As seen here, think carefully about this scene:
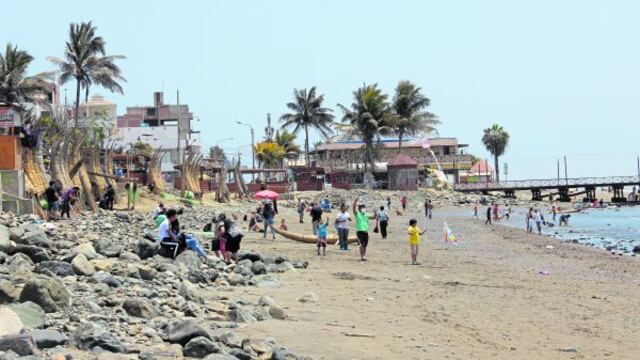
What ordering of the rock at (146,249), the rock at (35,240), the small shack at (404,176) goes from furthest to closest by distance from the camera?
1. the small shack at (404,176)
2. the rock at (146,249)
3. the rock at (35,240)

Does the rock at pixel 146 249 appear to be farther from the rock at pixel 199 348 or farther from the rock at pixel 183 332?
the rock at pixel 199 348

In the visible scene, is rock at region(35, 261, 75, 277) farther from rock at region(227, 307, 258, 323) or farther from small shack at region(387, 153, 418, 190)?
small shack at region(387, 153, 418, 190)

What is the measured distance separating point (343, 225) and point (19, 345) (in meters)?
15.9

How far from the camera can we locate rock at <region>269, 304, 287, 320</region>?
34.0 feet

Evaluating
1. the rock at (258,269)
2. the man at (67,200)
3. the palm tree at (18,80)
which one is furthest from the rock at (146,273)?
the palm tree at (18,80)

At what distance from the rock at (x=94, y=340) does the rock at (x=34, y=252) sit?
5.62 m

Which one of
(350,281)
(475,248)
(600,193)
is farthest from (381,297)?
(600,193)


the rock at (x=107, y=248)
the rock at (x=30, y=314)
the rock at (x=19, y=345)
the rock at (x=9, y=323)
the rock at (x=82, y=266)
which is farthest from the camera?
the rock at (x=107, y=248)

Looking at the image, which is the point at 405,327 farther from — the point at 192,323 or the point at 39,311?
the point at 39,311

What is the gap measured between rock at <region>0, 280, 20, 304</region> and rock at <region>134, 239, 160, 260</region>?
616cm

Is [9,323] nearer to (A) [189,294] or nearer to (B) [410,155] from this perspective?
(A) [189,294]

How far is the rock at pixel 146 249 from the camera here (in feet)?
48.8

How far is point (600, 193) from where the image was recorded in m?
118

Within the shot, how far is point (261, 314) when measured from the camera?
10.2 metres
